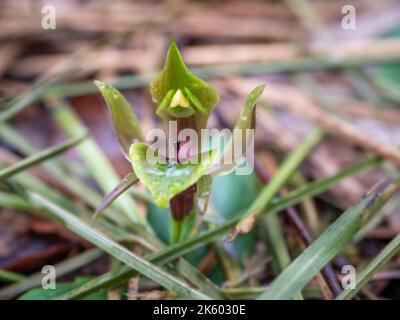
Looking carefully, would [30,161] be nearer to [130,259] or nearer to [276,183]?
[130,259]

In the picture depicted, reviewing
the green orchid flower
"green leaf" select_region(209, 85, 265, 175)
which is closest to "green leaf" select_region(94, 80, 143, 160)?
the green orchid flower

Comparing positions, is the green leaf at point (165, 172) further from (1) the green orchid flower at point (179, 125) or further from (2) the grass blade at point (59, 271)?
(2) the grass blade at point (59, 271)

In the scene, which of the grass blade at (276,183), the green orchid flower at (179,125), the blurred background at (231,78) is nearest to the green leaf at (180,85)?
the green orchid flower at (179,125)

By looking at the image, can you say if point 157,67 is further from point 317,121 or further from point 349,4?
point 349,4

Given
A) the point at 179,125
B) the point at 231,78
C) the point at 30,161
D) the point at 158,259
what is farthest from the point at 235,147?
the point at 231,78

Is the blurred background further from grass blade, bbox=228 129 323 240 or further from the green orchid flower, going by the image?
the green orchid flower
